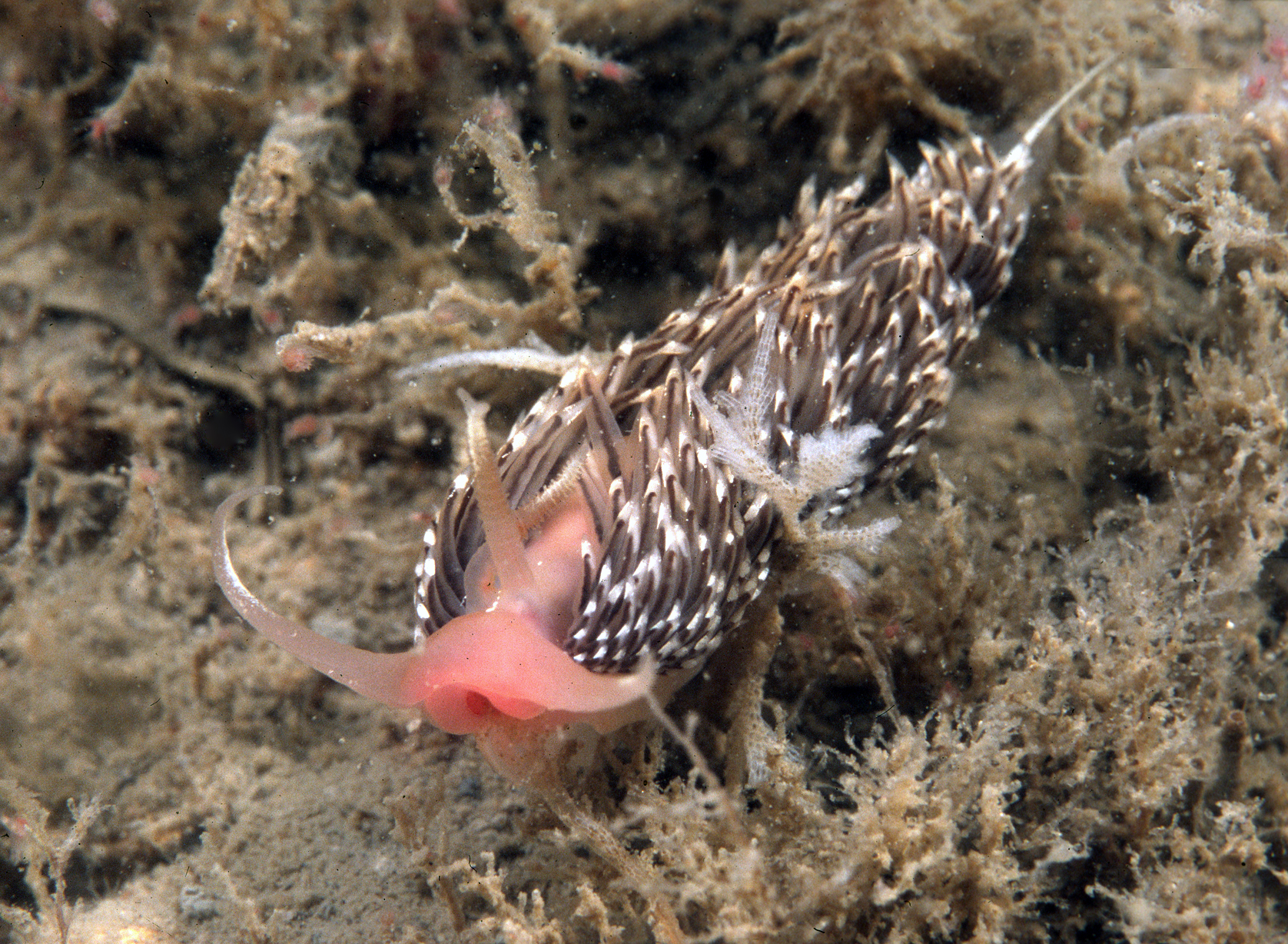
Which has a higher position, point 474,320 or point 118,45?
point 118,45

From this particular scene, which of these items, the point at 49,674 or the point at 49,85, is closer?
the point at 49,674

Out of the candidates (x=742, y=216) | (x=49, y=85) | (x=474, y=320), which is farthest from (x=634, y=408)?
(x=49, y=85)

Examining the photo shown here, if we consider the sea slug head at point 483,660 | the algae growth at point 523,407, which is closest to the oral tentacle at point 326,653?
the sea slug head at point 483,660

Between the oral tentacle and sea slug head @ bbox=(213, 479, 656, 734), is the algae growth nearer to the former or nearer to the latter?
sea slug head @ bbox=(213, 479, 656, 734)

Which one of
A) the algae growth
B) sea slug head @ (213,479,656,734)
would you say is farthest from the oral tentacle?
the algae growth

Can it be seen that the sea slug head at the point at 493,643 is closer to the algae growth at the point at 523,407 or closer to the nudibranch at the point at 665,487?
the nudibranch at the point at 665,487

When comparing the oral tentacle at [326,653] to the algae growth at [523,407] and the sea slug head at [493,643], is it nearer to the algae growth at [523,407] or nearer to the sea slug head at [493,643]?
the sea slug head at [493,643]

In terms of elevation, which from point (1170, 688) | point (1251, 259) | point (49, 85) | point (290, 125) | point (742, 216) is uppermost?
point (49, 85)

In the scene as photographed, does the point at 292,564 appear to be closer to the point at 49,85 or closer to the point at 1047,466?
the point at 49,85

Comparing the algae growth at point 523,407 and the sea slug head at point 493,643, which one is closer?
the sea slug head at point 493,643
